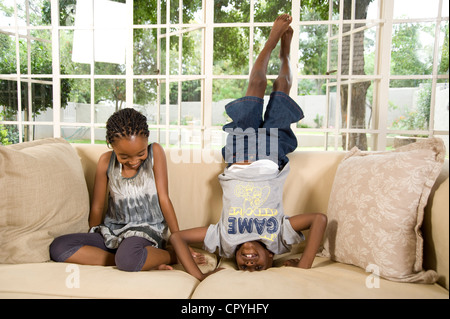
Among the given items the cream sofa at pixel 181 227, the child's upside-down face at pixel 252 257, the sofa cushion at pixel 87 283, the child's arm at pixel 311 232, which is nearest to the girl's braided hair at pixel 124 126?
the cream sofa at pixel 181 227

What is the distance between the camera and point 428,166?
1307mm

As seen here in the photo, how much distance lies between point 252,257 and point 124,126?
0.76 m

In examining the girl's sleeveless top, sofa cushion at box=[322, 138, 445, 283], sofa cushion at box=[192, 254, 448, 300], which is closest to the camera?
sofa cushion at box=[192, 254, 448, 300]

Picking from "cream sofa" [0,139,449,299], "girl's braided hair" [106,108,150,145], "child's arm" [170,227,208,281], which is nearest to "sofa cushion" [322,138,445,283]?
"cream sofa" [0,139,449,299]

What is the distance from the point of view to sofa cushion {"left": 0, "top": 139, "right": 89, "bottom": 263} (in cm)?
143

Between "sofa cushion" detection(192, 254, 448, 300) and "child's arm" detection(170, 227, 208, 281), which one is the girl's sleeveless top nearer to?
"child's arm" detection(170, 227, 208, 281)

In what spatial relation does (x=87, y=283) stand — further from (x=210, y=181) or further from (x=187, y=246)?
(x=210, y=181)

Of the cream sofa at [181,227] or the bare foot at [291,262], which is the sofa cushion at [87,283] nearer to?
the cream sofa at [181,227]

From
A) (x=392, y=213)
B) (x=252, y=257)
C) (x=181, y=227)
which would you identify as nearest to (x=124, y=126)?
(x=181, y=227)

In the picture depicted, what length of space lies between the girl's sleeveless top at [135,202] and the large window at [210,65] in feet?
5.40

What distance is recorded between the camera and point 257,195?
5.26 ft

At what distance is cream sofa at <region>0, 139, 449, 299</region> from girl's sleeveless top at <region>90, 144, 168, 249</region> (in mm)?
128
